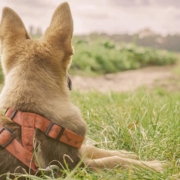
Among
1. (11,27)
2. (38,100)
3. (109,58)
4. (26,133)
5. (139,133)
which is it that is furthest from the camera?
(109,58)

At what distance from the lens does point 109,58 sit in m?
16.6

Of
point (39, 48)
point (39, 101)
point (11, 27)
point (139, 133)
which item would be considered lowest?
point (139, 133)

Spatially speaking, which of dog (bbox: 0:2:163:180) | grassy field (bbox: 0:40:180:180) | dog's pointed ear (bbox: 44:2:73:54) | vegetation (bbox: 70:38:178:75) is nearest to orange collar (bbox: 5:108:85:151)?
dog (bbox: 0:2:163:180)

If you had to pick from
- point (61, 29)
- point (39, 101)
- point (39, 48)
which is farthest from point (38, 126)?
point (61, 29)

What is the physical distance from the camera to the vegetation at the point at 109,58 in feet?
45.5

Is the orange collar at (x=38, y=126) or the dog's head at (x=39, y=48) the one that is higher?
the dog's head at (x=39, y=48)

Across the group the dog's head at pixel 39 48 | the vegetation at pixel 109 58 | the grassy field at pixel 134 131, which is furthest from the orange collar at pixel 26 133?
the vegetation at pixel 109 58

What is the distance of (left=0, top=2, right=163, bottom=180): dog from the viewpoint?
2.33 meters

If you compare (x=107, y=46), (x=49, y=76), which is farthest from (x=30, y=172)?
(x=107, y=46)

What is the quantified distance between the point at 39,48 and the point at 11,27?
0.33m

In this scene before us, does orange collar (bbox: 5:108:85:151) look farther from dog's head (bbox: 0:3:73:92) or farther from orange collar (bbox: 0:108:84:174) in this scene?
dog's head (bbox: 0:3:73:92)

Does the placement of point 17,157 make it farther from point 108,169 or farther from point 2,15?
point 2,15

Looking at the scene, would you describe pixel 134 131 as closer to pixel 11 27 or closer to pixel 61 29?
pixel 61 29

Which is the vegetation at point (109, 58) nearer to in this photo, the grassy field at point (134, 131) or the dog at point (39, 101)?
the grassy field at point (134, 131)
